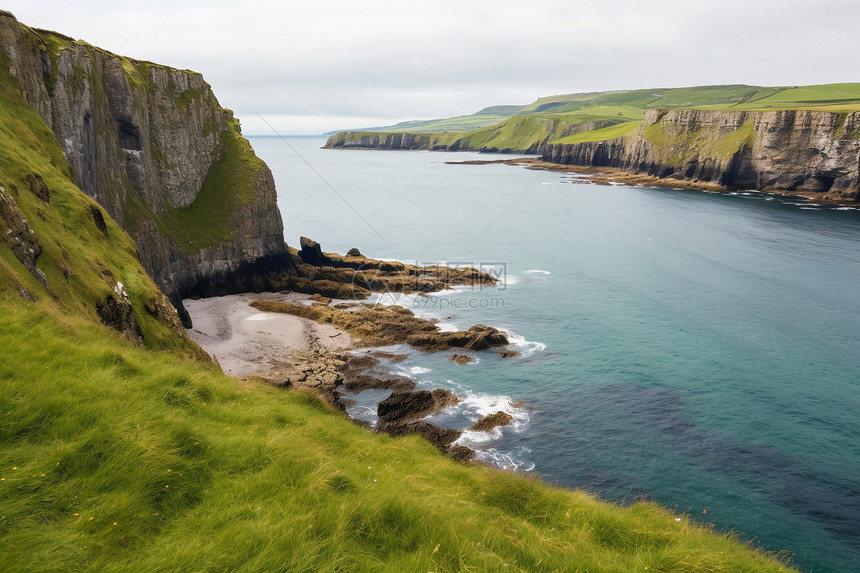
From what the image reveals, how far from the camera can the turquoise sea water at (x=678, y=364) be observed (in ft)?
76.2

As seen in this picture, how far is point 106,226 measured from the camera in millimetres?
26328

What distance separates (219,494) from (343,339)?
34587 millimetres

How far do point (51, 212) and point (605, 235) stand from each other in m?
77.1

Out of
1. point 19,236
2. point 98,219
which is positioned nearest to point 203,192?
point 98,219

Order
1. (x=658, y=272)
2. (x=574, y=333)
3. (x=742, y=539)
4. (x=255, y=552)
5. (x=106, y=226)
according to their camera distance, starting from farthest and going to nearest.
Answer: (x=658, y=272), (x=574, y=333), (x=106, y=226), (x=742, y=539), (x=255, y=552)

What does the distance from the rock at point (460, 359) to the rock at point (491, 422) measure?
8358 millimetres

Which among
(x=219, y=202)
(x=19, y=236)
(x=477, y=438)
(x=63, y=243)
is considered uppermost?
(x=19, y=236)

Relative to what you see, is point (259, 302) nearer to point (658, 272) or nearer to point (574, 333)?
point (574, 333)

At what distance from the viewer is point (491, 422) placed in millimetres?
28906

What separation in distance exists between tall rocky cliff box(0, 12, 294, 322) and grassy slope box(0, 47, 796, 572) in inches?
1021

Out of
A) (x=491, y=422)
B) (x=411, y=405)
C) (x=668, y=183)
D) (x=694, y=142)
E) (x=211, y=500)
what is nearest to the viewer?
(x=211, y=500)

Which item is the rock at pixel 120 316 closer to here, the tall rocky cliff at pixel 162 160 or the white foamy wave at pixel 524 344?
the tall rocky cliff at pixel 162 160

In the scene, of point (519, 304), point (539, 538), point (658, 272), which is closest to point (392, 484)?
point (539, 538)

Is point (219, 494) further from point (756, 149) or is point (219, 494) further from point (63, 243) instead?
point (756, 149)
